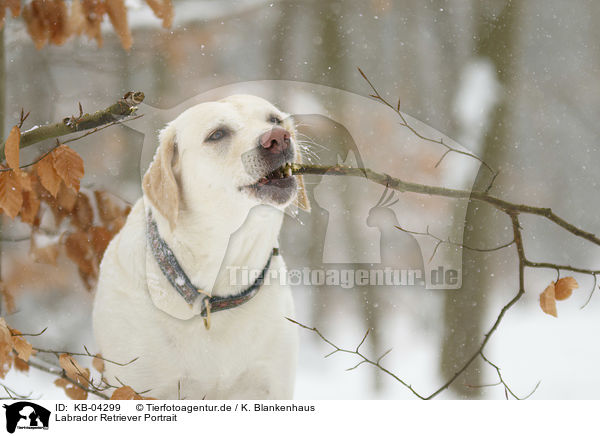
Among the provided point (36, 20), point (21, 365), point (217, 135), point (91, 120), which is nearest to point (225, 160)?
point (217, 135)

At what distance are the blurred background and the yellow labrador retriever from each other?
0.18 m

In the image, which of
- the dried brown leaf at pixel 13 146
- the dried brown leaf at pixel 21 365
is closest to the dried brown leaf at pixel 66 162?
the dried brown leaf at pixel 13 146

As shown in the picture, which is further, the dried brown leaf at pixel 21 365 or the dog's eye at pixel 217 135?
the dried brown leaf at pixel 21 365

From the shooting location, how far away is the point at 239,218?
3.28 feet

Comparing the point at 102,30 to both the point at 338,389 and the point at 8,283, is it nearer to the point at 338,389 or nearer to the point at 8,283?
the point at 8,283

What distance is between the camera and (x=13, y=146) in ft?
2.55

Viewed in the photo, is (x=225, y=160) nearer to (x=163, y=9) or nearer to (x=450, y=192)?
(x=450, y=192)

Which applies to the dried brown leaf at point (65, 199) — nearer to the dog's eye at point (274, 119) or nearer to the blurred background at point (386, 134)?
the blurred background at point (386, 134)

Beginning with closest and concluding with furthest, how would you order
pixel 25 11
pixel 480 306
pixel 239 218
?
pixel 239 218 < pixel 25 11 < pixel 480 306

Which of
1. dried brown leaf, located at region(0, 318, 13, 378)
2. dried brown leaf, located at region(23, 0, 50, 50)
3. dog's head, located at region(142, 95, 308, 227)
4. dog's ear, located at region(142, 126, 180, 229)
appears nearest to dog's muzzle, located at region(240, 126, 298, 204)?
dog's head, located at region(142, 95, 308, 227)

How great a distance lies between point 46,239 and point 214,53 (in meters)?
0.70

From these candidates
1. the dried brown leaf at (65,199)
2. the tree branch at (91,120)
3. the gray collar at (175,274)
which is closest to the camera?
the tree branch at (91,120)

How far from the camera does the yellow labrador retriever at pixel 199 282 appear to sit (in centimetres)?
95

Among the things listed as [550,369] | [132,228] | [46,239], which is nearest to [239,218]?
[132,228]
